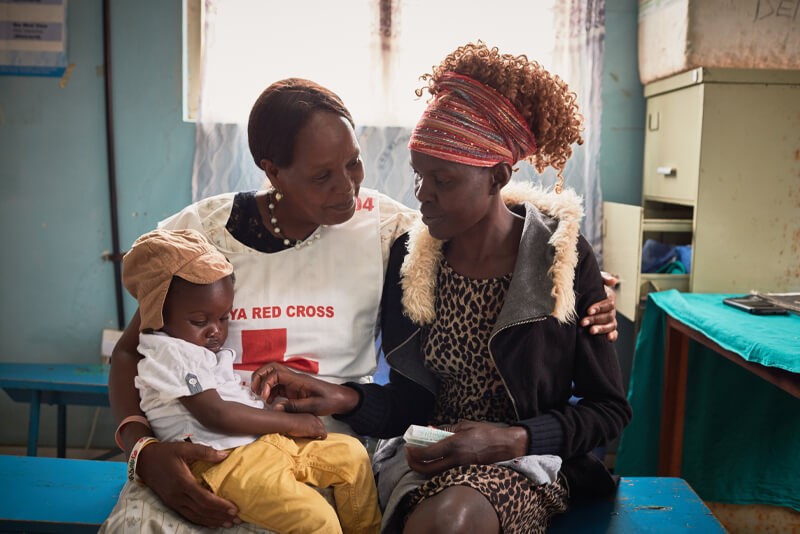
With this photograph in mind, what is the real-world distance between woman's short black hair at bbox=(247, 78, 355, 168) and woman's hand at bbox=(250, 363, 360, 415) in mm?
519

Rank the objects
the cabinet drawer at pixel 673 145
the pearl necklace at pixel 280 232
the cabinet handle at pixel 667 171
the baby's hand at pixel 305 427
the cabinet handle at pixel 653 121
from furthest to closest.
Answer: the cabinet handle at pixel 653 121 < the cabinet handle at pixel 667 171 < the cabinet drawer at pixel 673 145 < the pearl necklace at pixel 280 232 < the baby's hand at pixel 305 427

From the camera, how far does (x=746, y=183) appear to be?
288 centimetres

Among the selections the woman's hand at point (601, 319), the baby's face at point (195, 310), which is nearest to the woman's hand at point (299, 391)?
the baby's face at point (195, 310)

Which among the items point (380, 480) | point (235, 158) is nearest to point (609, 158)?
point (235, 158)

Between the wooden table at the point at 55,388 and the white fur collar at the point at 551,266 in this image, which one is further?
the wooden table at the point at 55,388

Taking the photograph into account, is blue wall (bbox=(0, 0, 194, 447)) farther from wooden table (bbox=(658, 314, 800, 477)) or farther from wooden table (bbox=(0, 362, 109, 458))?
wooden table (bbox=(658, 314, 800, 477))

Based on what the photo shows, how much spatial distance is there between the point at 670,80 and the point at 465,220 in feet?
6.58

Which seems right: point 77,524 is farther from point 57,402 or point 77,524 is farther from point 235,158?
point 235,158

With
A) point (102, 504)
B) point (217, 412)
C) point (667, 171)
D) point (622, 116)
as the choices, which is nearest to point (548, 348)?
point (217, 412)

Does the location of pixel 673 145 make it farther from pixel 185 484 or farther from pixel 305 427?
pixel 185 484

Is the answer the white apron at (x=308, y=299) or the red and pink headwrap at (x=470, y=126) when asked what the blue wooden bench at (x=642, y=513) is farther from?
the red and pink headwrap at (x=470, y=126)

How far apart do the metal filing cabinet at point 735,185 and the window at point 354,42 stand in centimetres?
92

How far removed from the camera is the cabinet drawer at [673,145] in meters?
2.92

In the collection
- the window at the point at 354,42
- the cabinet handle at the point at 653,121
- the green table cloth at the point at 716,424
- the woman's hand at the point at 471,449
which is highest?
the window at the point at 354,42
